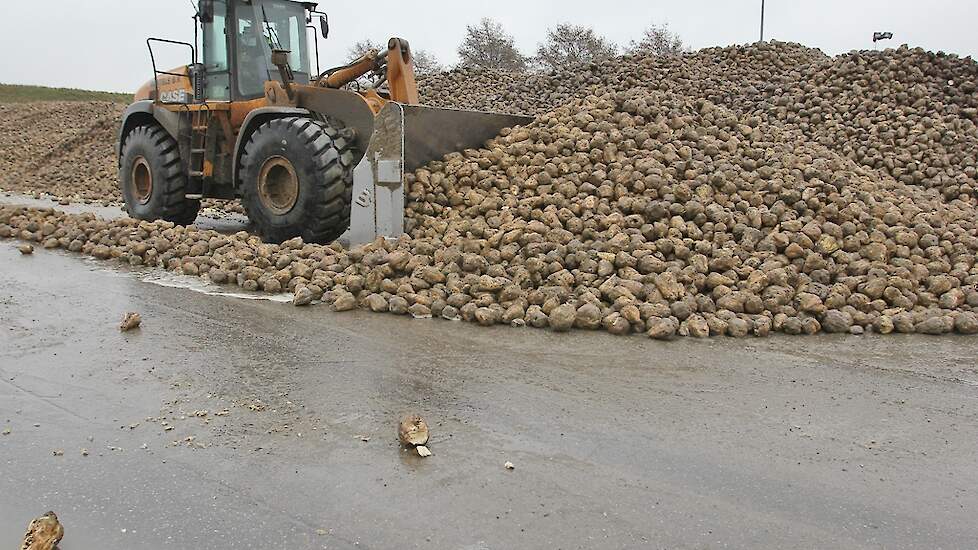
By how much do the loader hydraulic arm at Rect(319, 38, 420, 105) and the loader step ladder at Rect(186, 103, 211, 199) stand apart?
1221 millimetres

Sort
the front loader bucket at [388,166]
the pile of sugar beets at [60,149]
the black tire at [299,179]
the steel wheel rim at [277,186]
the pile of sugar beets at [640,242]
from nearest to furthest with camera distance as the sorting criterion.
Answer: the pile of sugar beets at [640,242]
the front loader bucket at [388,166]
the black tire at [299,179]
the steel wheel rim at [277,186]
the pile of sugar beets at [60,149]

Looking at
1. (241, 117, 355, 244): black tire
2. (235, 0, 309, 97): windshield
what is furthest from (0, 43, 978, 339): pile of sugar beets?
(235, 0, 309, 97): windshield

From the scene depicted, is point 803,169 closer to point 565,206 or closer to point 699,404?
point 565,206

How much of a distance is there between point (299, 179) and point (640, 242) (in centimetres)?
306

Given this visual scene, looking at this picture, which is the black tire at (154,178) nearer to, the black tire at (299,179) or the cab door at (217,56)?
the cab door at (217,56)

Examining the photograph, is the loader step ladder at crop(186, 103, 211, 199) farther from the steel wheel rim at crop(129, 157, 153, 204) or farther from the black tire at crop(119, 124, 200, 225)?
the steel wheel rim at crop(129, 157, 153, 204)

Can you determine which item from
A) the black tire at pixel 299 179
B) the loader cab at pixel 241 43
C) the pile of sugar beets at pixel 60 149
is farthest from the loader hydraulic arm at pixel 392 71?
the pile of sugar beets at pixel 60 149

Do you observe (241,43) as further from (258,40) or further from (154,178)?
(154,178)

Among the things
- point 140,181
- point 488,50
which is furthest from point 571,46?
point 140,181

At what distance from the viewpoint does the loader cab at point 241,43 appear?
7.59 m

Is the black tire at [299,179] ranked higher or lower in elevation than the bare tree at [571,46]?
lower

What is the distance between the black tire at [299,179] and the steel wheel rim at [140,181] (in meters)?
2.13

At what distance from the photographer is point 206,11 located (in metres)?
7.56

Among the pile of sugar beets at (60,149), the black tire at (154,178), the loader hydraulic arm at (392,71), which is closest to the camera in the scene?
the loader hydraulic arm at (392,71)
